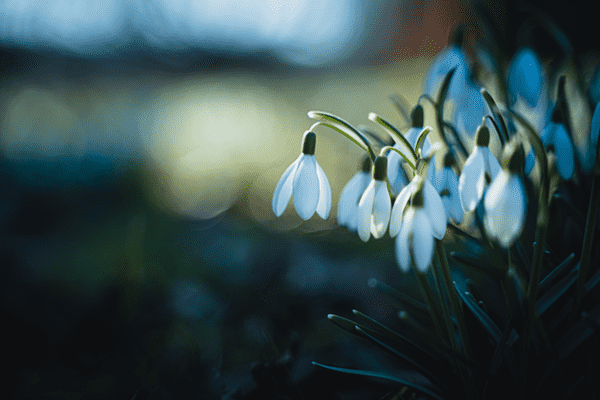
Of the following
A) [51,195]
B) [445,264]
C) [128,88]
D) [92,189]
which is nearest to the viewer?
[445,264]

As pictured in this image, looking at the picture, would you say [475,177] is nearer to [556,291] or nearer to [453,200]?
[453,200]

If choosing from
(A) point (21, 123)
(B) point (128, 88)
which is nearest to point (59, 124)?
(A) point (21, 123)

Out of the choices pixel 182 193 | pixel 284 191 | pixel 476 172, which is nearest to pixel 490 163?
pixel 476 172

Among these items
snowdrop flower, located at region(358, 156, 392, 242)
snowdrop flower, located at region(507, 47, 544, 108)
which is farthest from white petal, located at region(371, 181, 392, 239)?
snowdrop flower, located at region(507, 47, 544, 108)

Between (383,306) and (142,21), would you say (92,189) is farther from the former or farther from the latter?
(383,306)

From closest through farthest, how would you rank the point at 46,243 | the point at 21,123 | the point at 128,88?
1. the point at 46,243
2. the point at 21,123
3. the point at 128,88

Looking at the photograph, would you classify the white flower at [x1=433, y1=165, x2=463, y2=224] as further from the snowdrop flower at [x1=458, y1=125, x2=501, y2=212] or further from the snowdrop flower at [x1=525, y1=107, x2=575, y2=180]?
the snowdrop flower at [x1=525, y1=107, x2=575, y2=180]
